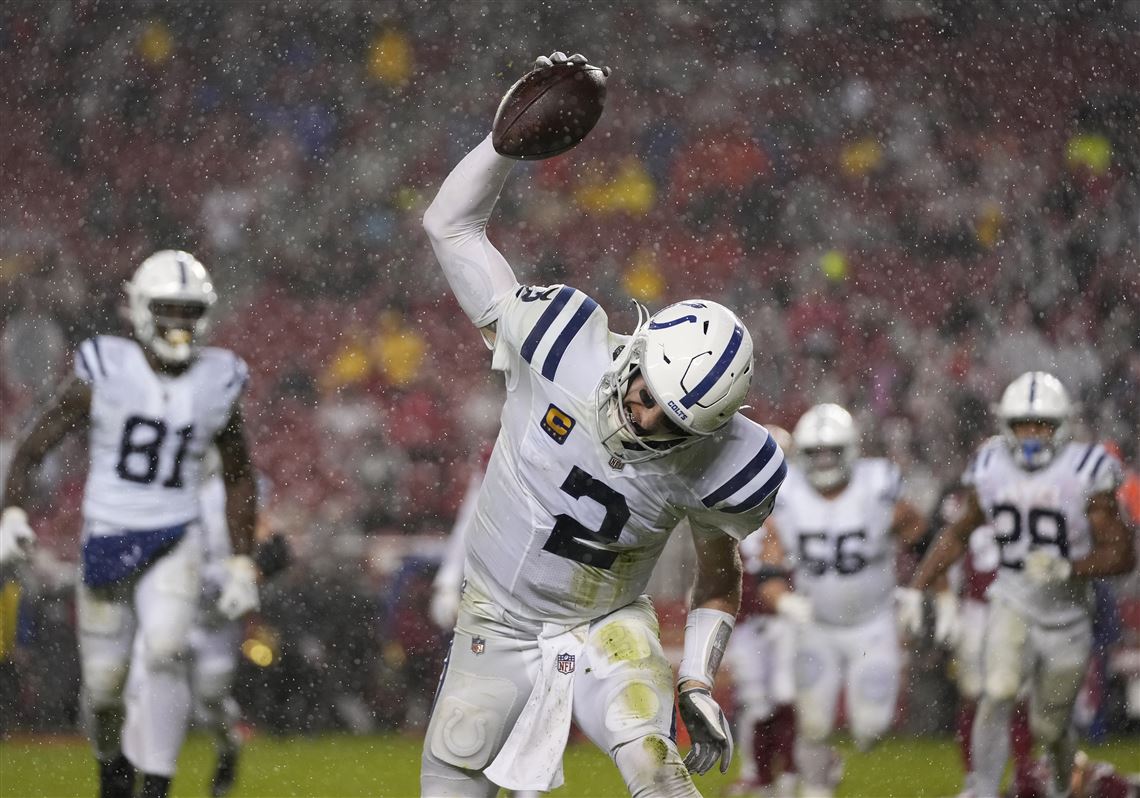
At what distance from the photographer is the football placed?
223 centimetres

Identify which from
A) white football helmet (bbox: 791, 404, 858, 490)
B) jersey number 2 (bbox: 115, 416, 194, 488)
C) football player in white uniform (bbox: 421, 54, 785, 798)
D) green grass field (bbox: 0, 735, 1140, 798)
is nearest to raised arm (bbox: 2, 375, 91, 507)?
jersey number 2 (bbox: 115, 416, 194, 488)

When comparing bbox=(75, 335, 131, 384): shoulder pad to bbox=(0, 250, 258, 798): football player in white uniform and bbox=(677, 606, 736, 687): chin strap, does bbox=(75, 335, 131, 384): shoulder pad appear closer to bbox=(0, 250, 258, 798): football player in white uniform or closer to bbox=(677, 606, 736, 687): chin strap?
bbox=(0, 250, 258, 798): football player in white uniform

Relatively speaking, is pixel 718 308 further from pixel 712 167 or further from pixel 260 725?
pixel 712 167

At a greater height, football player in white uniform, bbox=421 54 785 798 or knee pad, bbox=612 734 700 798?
football player in white uniform, bbox=421 54 785 798

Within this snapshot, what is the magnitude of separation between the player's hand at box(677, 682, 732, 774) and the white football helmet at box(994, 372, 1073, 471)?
2.55 meters

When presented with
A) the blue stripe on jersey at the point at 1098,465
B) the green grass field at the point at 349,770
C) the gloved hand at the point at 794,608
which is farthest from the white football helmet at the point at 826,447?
the green grass field at the point at 349,770

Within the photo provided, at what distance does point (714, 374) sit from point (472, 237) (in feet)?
1.48

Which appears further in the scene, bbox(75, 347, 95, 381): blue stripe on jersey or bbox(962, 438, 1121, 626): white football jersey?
bbox(962, 438, 1121, 626): white football jersey

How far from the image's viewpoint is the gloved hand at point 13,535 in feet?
11.2

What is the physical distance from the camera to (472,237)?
2.26m

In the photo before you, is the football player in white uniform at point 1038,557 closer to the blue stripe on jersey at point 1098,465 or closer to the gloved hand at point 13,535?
the blue stripe on jersey at point 1098,465

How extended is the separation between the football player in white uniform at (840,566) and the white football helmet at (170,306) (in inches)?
73.5

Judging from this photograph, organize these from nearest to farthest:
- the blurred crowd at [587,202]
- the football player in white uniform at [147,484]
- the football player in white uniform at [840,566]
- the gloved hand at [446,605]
→ the football player in white uniform at [147,484]
the gloved hand at [446,605]
the football player in white uniform at [840,566]
the blurred crowd at [587,202]

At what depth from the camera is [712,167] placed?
8.18 metres
